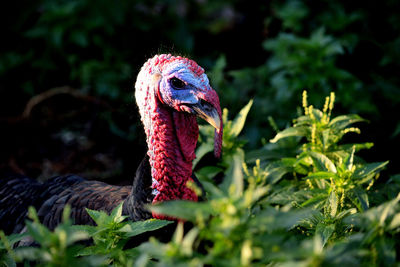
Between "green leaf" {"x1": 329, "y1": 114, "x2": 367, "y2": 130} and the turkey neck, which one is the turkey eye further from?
"green leaf" {"x1": 329, "y1": 114, "x2": 367, "y2": 130}

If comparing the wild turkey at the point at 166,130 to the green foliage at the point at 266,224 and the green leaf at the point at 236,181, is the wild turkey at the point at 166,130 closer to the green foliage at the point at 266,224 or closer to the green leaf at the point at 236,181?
the green foliage at the point at 266,224

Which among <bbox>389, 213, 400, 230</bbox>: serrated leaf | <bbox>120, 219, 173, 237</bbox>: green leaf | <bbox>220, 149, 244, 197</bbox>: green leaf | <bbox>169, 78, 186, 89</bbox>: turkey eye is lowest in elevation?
<bbox>120, 219, 173, 237</bbox>: green leaf

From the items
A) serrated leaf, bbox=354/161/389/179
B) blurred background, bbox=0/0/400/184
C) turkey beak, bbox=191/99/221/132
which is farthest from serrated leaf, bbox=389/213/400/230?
blurred background, bbox=0/0/400/184

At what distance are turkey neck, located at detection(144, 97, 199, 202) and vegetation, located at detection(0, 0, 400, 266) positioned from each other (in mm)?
451

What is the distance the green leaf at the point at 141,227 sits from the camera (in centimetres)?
237

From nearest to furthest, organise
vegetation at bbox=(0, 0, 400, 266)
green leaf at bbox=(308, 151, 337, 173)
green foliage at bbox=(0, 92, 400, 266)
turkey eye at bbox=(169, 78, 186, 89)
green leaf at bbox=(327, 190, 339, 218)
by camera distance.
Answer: green foliage at bbox=(0, 92, 400, 266) < green leaf at bbox=(327, 190, 339, 218) < turkey eye at bbox=(169, 78, 186, 89) < green leaf at bbox=(308, 151, 337, 173) < vegetation at bbox=(0, 0, 400, 266)

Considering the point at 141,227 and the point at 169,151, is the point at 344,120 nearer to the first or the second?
the point at 169,151

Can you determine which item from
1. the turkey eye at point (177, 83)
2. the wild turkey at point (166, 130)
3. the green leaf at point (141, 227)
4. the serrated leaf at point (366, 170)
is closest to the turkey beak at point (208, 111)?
the wild turkey at point (166, 130)

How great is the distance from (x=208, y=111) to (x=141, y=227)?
754 millimetres

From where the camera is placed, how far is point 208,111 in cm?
275

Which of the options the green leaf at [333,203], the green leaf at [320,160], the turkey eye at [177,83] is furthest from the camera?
the green leaf at [320,160]

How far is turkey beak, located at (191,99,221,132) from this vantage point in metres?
2.75

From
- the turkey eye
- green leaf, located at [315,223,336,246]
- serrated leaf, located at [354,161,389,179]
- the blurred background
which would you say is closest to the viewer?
green leaf, located at [315,223,336,246]

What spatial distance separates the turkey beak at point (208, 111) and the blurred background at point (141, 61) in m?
2.27
